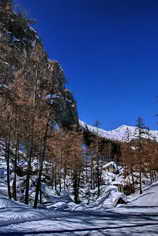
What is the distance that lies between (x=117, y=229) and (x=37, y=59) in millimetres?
13537

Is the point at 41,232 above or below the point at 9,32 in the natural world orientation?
below

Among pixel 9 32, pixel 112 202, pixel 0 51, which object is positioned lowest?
pixel 112 202

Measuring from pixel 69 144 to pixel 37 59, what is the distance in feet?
73.2

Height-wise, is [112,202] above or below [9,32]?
below

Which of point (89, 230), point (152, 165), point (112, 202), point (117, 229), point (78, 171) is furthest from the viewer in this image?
point (152, 165)

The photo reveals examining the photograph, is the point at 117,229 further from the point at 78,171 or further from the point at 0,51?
the point at 78,171

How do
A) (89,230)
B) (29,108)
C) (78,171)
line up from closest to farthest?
(89,230) < (29,108) < (78,171)

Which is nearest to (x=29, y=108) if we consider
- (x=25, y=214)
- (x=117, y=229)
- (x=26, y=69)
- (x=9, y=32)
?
(x=26, y=69)

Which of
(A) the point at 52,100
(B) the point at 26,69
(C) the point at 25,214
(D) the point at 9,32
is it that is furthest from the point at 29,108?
(C) the point at 25,214

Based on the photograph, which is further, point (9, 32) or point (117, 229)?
point (9, 32)

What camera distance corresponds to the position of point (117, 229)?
6.80m

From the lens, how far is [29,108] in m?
17.4

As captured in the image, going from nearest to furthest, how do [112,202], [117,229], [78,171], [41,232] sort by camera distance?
[41,232] < [117,229] < [112,202] < [78,171]

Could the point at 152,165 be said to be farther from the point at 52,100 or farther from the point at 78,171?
the point at 52,100
